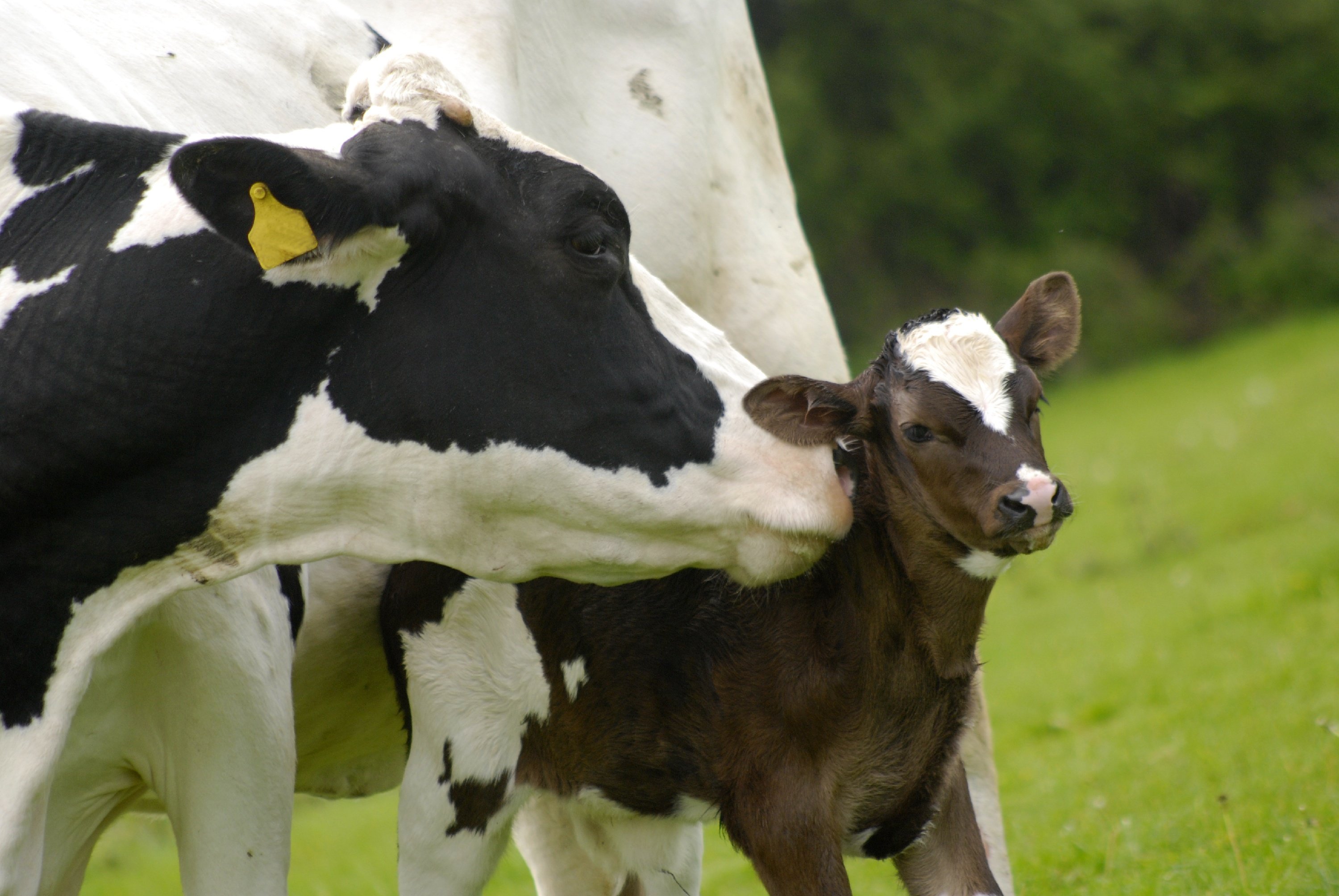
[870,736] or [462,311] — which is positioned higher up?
[462,311]

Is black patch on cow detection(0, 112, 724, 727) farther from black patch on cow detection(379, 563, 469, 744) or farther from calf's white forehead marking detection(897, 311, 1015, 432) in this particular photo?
black patch on cow detection(379, 563, 469, 744)

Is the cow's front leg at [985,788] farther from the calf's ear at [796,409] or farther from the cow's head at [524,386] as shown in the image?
the cow's head at [524,386]

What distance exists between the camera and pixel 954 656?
380 centimetres

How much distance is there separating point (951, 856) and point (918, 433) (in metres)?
1.08

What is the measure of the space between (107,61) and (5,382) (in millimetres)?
1336

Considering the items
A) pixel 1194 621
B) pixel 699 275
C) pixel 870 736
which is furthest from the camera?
pixel 1194 621

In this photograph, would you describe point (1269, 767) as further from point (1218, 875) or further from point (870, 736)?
point (870, 736)

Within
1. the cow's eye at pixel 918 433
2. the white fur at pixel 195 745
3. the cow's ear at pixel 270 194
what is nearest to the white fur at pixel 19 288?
the cow's ear at pixel 270 194

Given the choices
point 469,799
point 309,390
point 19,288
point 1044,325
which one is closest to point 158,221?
point 19,288

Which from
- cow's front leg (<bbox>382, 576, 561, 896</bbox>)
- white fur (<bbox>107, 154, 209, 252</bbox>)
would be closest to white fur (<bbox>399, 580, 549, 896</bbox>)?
cow's front leg (<bbox>382, 576, 561, 896</bbox>)

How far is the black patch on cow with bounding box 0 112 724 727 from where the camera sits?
2971mm

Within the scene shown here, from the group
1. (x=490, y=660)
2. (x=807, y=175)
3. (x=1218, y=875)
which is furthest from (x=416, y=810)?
(x=807, y=175)

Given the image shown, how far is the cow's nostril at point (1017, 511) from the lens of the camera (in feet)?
10.7

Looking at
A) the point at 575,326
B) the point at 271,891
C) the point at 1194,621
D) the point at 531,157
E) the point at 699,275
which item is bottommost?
the point at 1194,621
